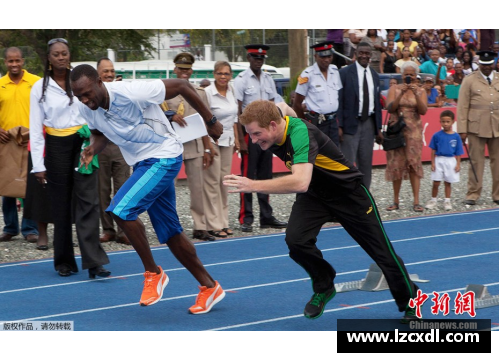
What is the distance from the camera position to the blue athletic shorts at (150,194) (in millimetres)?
6305

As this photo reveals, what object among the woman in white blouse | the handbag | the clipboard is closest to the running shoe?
the handbag

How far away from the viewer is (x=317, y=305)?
243 inches

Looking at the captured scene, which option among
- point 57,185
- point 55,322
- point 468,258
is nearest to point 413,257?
point 468,258

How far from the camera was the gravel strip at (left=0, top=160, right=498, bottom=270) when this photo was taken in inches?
371

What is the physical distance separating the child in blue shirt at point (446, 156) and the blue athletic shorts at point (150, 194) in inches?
267

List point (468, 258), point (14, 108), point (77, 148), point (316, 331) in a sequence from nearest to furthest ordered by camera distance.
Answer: point (316, 331) < point (77, 148) < point (468, 258) < point (14, 108)

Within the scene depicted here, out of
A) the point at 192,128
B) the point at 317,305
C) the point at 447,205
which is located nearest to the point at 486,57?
the point at 447,205

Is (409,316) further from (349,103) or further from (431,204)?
(431,204)

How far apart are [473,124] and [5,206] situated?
6869 millimetres

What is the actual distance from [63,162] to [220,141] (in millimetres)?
2774

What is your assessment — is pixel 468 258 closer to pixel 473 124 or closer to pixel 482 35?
pixel 473 124

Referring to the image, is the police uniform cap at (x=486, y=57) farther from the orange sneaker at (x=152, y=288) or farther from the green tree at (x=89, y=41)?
the green tree at (x=89, y=41)

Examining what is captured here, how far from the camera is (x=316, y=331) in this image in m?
5.94

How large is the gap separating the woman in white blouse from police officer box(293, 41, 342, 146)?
1.02 m
